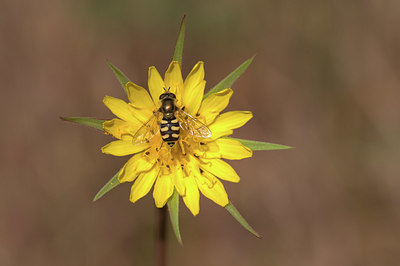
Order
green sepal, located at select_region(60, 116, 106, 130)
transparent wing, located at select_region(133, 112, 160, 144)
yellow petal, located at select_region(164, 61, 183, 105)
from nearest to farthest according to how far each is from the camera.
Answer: green sepal, located at select_region(60, 116, 106, 130) < yellow petal, located at select_region(164, 61, 183, 105) < transparent wing, located at select_region(133, 112, 160, 144)

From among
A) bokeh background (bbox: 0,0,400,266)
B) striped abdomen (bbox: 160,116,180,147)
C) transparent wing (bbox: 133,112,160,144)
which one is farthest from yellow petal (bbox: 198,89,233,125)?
bokeh background (bbox: 0,0,400,266)

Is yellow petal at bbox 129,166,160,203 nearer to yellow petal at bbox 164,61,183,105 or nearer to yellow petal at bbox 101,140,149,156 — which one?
yellow petal at bbox 101,140,149,156

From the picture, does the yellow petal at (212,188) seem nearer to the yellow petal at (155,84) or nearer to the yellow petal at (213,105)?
the yellow petal at (213,105)

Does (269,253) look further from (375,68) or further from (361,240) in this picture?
(375,68)

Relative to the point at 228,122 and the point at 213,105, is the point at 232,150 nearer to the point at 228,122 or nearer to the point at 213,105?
the point at 228,122

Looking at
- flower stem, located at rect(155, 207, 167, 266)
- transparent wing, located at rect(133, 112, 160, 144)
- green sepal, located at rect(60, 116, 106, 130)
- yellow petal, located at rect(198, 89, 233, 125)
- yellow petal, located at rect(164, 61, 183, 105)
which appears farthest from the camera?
flower stem, located at rect(155, 207, 167, 266)

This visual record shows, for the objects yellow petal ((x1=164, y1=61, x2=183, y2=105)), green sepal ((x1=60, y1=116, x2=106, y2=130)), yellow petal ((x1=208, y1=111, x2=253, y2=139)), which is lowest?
green sepal ((x1=60, y1=116, x2=106, y2=130))
